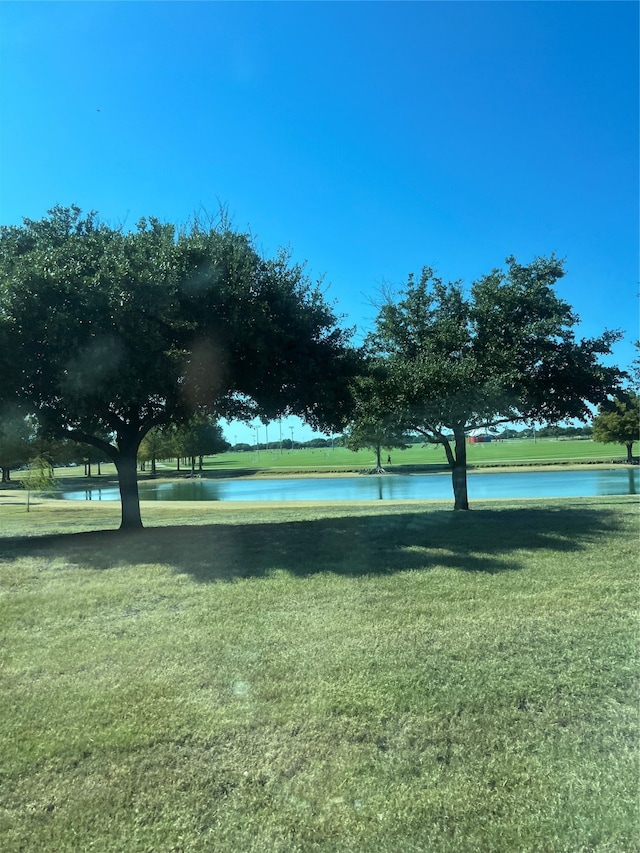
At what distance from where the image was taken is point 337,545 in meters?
10.0

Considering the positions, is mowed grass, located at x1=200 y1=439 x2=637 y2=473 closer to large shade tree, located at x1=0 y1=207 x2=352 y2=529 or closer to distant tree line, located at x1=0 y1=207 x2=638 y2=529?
distant tree line, located at x1=0 y1=207 x2=638 y2=529

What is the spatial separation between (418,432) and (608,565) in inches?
369

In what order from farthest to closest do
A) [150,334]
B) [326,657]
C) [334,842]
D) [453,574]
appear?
[150,334], [453,574], [326,657], [334,842]

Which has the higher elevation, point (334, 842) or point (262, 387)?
point (262, 387)

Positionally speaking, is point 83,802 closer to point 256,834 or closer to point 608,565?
point 256,834

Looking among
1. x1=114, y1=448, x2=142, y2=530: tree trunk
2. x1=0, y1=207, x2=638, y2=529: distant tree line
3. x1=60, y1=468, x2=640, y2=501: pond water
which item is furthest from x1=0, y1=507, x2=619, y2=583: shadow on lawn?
x1=60, y1=468, x2=640, y2=501: pond water

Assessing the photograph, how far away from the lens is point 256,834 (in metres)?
2.93

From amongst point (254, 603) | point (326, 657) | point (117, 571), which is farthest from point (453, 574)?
point (117, 571)

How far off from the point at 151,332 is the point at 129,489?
4547 mm

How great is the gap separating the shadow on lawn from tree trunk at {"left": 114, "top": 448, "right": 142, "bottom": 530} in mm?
563

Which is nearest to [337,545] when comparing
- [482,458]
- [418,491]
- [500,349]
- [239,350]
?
[239,350]

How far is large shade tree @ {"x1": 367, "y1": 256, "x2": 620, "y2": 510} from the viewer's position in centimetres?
1541

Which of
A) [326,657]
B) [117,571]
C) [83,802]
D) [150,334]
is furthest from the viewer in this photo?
[150,334]

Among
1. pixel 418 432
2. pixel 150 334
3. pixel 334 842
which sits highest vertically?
pixel 150 334
